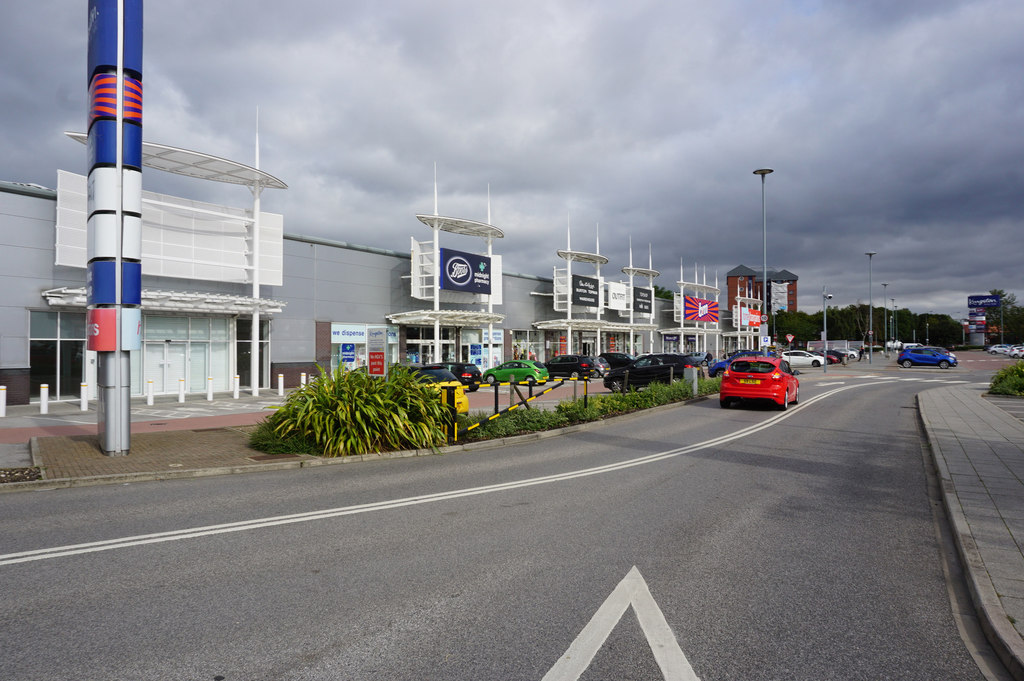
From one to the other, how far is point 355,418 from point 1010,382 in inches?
983

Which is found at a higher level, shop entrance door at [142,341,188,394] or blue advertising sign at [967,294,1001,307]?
blue advertising sign at [967,294,1001,307]

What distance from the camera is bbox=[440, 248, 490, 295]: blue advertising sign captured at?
112ft

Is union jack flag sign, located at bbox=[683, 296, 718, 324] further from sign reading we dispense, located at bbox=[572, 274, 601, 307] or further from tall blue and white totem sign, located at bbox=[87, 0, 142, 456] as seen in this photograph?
tall blue and white totem sign, located at bbox=[87, 0, 142, 456]

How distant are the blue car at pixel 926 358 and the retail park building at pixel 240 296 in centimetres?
2596

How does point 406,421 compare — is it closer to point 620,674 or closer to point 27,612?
point 27,612

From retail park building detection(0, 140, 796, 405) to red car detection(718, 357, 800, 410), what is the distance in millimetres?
10697

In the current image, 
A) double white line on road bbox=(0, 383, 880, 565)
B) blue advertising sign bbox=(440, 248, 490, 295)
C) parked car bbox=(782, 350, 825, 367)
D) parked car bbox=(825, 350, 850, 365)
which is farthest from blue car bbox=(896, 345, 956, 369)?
double white line on road bbox=(0, 383, 880, 565)

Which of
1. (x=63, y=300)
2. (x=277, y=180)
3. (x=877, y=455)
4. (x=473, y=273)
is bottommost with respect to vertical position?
(x=877, y=455)

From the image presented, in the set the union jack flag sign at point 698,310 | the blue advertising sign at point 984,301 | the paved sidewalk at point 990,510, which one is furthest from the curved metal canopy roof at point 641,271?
the blue advertising sign at point 984,301

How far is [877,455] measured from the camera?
1111 cm

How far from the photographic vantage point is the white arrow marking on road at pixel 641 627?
347 centimetres

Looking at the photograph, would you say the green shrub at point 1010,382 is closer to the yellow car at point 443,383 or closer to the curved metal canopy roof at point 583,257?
the yellow car at point 443,383

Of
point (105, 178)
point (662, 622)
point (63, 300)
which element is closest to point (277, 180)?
point (63, 300)

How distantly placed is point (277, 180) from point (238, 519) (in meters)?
22.0
